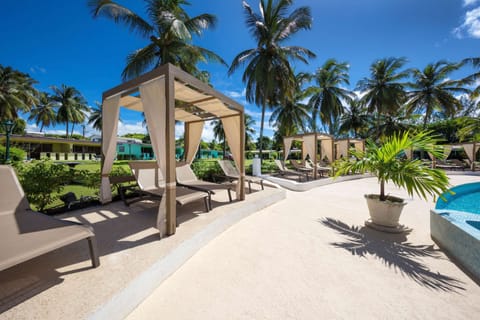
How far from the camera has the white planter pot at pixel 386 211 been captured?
3.58 m

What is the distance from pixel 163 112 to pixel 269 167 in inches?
416

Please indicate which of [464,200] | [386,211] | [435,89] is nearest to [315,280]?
[386,211]

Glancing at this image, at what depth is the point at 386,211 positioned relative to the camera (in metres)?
3.64

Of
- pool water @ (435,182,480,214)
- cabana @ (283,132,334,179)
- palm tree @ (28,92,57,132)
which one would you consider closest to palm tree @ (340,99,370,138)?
cabana @ (283,132,334,179)

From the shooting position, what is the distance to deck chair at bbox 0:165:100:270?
1.56 meters

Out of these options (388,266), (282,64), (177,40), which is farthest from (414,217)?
(177,40)

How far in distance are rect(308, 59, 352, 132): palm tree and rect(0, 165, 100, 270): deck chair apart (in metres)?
19.1

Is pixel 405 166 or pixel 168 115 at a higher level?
pixel 168 115

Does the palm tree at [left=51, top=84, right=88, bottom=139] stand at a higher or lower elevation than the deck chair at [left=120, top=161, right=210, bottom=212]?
higher

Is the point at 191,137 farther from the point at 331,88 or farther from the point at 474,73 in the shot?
the point at 474,73

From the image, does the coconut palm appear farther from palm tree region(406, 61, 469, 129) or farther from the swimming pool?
the swimming pool

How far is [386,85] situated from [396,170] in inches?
824

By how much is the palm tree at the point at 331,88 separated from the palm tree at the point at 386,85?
8.82ft

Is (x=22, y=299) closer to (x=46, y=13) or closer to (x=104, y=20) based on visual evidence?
(x=46, y=13)
